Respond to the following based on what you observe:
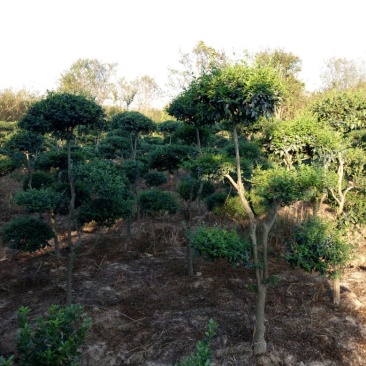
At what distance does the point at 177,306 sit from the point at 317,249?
2758 millimetres

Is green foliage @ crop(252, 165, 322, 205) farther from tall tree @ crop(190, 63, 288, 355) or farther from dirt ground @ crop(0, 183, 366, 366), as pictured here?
dirt ground @ crop(0, 183, 366, 366)

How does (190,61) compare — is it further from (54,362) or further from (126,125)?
(54,362)

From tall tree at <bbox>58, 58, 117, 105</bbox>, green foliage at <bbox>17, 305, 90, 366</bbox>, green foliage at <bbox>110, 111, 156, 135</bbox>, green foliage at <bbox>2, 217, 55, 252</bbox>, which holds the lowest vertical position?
green foliage at <bbox>17, 305, 90, 366</bbox>

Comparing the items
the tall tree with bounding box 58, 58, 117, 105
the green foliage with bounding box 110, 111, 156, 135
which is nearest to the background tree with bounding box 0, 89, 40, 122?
the tall tree with bounding box 58, 58, 117, 105

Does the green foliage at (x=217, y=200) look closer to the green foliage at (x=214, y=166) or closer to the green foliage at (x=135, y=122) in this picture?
the green foliage at (x=135, y=122)

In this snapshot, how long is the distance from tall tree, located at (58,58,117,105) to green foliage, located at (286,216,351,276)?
37291mm

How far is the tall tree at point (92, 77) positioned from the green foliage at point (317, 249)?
37.3 m

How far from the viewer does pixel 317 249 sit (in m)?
5.25

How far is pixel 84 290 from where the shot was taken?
6926mm

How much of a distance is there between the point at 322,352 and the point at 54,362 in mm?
3962

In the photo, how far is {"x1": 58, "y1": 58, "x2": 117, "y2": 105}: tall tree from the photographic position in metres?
40.2

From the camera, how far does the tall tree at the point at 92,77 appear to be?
4019cm

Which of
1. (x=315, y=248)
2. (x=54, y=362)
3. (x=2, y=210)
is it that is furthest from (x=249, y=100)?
(x=2, y=210)

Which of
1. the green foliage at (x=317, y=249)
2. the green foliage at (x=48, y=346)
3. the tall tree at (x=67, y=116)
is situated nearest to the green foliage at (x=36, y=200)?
the tall tree at (x=67, y=116)
